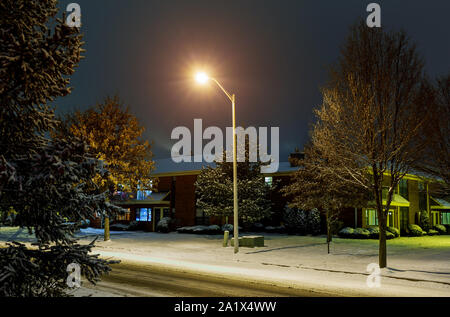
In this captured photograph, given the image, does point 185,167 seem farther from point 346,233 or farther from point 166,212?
point 346,233

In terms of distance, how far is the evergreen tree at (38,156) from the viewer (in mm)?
5188

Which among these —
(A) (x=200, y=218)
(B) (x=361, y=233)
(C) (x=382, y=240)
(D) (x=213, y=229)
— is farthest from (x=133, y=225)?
(C) (x=382, y=240)

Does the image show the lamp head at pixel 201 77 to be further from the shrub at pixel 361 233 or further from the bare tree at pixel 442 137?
the shrub at pixel 361 233

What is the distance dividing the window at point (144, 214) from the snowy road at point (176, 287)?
2954 cm

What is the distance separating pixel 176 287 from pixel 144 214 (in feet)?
110

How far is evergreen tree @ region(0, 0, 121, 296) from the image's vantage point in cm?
519

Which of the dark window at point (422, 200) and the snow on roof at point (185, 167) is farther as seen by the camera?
the dark window at point (422, 200)

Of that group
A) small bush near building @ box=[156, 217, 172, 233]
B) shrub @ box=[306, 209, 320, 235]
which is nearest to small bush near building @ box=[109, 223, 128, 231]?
small bush near building @ box=[156, 217, 172, 233]

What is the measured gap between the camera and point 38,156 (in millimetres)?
5047

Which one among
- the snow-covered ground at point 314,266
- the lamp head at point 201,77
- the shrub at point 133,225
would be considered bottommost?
the shrub at point 133,225

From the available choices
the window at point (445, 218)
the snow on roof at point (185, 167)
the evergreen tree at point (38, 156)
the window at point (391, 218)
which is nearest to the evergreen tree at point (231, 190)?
the snow on roof at point (185, 167)

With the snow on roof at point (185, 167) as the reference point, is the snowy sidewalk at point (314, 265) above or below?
below

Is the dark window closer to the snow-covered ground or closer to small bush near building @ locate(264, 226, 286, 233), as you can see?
small bush near building @ locate(264, 226, 286, 233)
